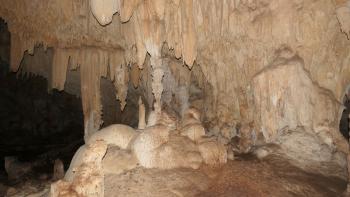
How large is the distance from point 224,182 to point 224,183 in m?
0.04

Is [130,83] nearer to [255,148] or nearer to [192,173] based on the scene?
[255,148]

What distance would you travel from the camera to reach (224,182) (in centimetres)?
825

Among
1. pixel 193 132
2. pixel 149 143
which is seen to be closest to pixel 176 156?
pixel 149 143

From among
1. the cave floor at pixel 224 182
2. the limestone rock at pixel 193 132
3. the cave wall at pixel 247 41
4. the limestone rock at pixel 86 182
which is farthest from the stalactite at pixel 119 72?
the limestone rock at pixel 86 182

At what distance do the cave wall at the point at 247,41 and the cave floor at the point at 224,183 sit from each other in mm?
2475

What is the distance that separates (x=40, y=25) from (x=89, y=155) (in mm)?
9090

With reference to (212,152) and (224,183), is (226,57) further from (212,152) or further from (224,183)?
(224,183)

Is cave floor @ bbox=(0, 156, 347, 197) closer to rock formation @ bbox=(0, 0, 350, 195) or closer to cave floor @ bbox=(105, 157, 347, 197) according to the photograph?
cave floor @ bbox=(105, 157, 347, 197)

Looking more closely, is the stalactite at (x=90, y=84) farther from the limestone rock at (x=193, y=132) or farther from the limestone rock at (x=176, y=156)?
the limestone rock at (x=176, y=156)

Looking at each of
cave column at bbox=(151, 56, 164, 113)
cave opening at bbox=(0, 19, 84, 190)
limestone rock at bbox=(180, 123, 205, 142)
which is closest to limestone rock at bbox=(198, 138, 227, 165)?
limestone rock at bbox=(180, 123, 205, 142)

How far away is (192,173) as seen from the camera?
8531 mm

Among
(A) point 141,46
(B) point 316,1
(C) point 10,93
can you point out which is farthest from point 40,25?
(C) point 10,93

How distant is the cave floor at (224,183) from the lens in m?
7.72

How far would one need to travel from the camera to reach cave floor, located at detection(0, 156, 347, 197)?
7.71 meters
